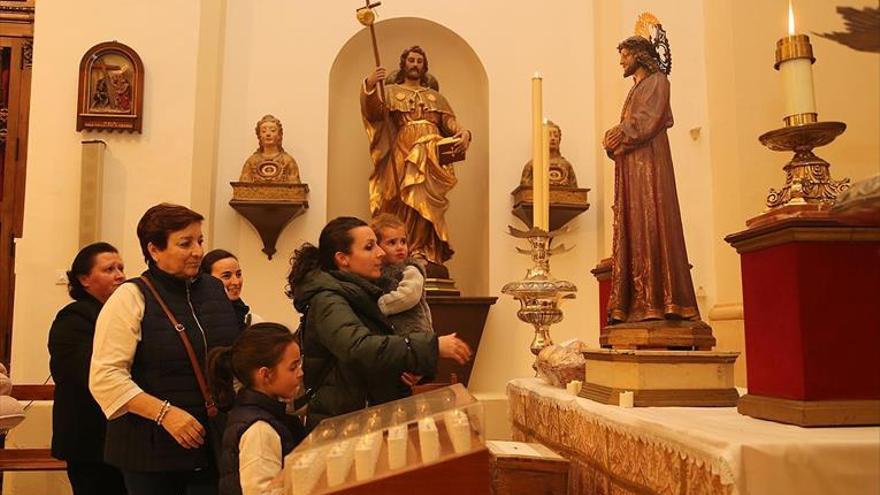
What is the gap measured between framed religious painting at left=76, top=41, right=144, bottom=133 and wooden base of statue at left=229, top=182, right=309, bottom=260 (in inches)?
34.5

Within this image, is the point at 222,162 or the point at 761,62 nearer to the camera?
the point at 761,62

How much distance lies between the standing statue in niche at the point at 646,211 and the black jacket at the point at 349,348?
648mm

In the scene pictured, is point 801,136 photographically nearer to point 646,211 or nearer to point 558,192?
point 646,211

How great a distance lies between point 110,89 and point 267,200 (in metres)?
1.37

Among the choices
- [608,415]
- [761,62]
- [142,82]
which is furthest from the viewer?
[142,82]

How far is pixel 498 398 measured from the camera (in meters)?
5.90

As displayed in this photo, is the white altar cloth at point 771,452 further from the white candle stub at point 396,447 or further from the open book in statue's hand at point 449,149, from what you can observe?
the open book in statue's hand at point 449,149

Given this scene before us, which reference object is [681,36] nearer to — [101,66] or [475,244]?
[475,244]

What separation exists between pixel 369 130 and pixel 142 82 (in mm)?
1697

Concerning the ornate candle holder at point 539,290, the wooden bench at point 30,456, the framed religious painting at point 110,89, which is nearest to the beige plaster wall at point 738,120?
the ornate candle holder at point 539,290

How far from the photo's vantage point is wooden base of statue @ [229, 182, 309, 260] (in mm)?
5871

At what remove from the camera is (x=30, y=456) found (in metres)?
4.21

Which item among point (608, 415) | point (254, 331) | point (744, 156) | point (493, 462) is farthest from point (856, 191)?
point (744, 156)

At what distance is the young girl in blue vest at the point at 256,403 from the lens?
74.3 inches
